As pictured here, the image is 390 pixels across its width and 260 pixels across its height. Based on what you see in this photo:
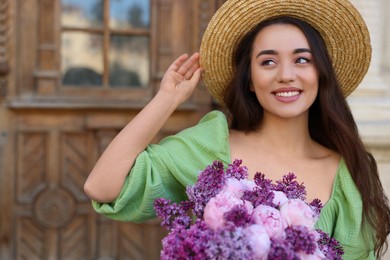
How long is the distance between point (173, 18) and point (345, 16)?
1529 millimetres

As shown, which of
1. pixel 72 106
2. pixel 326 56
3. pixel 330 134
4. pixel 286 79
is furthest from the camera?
pixel 72 106

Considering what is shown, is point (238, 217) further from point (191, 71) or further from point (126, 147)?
point (191, 71)

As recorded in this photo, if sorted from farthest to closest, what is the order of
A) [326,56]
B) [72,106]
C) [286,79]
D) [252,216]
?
[72,106] < [326,56] < [286,79] < [252,216]

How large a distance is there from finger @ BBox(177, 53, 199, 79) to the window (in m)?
1.32

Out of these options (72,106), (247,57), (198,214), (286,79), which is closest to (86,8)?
(72,106)

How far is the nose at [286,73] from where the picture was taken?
1623mm

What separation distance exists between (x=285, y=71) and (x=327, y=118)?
28 cm

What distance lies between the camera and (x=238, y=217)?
3.87ft

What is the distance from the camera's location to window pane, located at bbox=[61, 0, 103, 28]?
3.09 meters

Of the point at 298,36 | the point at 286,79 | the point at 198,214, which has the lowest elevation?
the point at 198,214

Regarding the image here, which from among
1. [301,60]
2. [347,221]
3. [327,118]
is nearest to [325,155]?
[327,118]

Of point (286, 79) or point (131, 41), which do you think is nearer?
point (286, 79)

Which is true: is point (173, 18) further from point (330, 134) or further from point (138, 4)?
point (330, 134)

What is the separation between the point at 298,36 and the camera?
1690 mm
